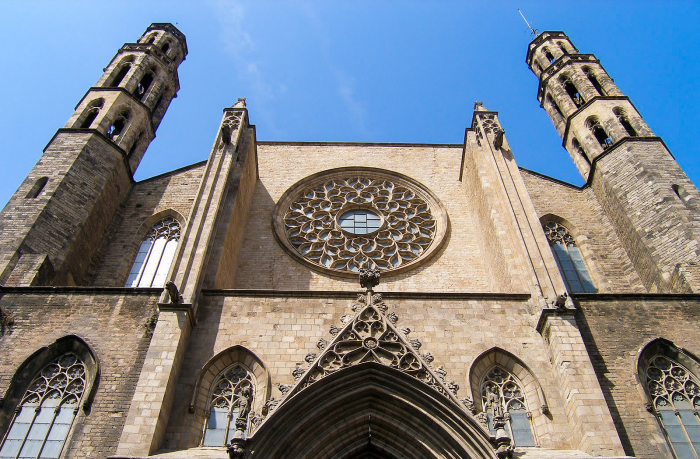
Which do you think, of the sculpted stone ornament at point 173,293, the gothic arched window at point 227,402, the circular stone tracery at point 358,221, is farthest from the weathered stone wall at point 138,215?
the gothic arched window at point 227,402

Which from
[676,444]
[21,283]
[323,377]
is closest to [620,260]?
[676,444]

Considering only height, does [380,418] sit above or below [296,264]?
below

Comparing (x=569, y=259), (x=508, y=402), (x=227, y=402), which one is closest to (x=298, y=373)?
(x=227, y=402)

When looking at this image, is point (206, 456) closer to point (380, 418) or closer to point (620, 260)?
point (380, 418)

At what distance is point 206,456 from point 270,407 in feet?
3.41

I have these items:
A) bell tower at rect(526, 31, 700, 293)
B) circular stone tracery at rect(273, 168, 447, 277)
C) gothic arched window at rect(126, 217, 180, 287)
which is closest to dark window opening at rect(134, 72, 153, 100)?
gothic arched window at rect(126, 217, 180, 287)

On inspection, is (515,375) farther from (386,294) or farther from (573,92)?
(573,92)

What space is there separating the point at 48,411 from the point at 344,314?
15.4 feet

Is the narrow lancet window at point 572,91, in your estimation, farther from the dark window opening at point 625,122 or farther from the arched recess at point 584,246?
the arched recess at point 584,246

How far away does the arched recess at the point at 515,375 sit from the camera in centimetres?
834

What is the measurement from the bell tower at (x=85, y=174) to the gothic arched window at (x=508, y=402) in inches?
330

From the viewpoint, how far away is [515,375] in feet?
29.3

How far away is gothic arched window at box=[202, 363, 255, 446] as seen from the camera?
8156 mm

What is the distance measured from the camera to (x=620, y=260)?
13477 millimetres
